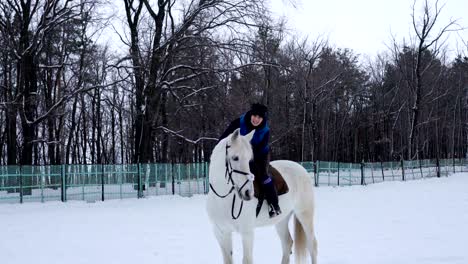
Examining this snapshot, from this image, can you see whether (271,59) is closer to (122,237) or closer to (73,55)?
(122,237)

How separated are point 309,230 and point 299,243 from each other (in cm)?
24

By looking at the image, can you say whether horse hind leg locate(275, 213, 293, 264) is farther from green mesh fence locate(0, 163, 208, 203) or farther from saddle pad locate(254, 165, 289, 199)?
green mesh fence locate(0, 163, 208, 203)

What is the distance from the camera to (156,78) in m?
23.4

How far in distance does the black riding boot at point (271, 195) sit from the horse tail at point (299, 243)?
1.17 meters

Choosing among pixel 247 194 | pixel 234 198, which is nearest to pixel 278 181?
pixel 234 198

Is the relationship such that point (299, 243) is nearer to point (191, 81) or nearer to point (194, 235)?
point (194, 235)

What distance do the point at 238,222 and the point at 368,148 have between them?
56993 mm

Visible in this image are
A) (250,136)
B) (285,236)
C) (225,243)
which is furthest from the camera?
(285,236)

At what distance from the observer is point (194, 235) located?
10391 millimetres

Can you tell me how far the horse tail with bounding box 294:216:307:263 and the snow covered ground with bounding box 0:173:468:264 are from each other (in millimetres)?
717

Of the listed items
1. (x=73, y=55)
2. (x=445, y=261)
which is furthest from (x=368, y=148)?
(x=445, y=261)

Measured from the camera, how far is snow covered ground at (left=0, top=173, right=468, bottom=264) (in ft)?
25.2

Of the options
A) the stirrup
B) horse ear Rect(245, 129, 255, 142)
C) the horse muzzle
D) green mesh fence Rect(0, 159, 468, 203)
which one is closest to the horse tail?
the stirrup

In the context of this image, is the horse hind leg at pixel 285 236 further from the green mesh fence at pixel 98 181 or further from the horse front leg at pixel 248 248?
the green mesh fence at pixel 98 181
